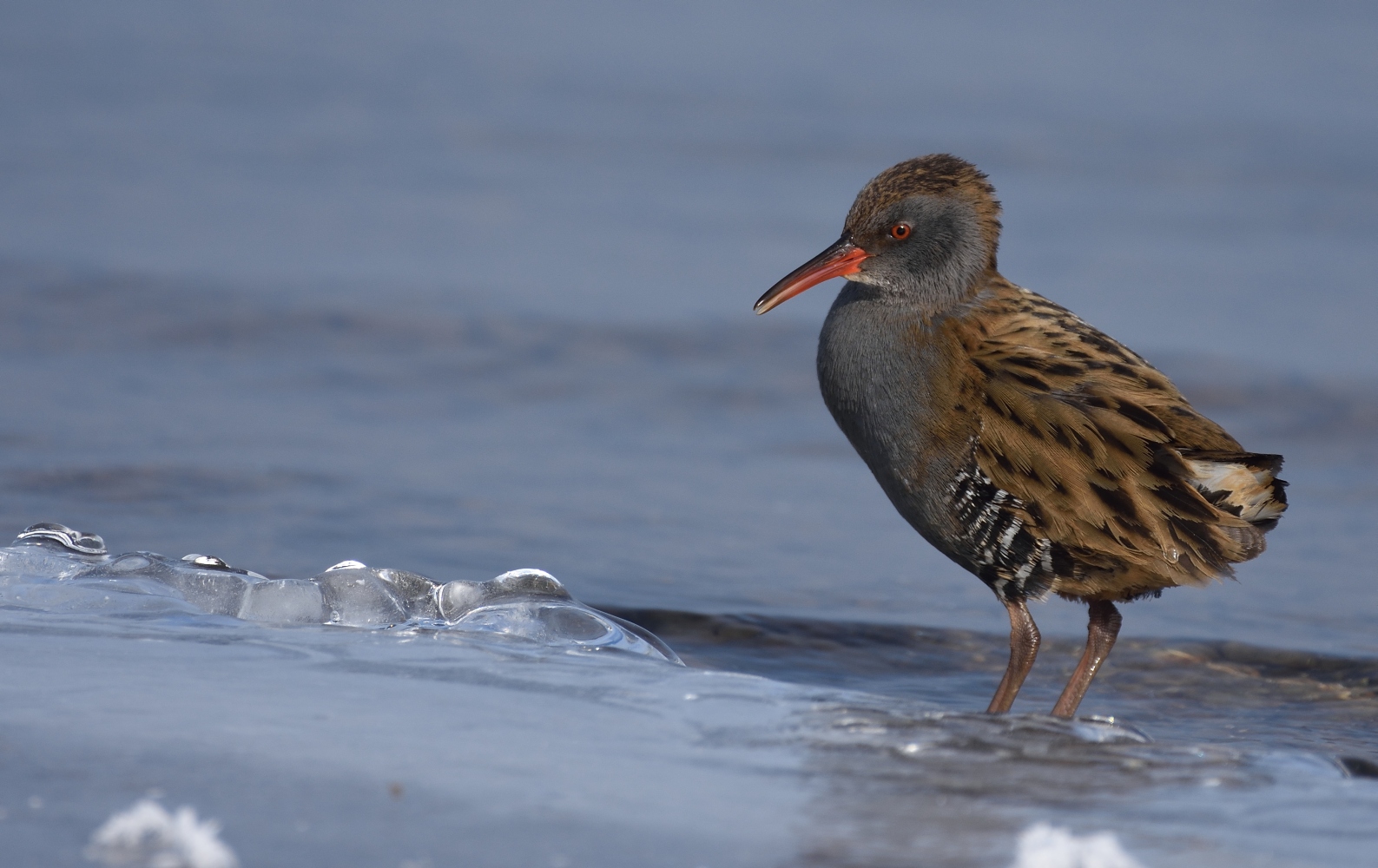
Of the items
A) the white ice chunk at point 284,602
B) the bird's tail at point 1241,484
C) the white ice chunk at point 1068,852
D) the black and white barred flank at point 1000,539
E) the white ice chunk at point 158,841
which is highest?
the bird's tail at point 1241,484

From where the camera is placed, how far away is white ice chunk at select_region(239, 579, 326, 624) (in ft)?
13.9

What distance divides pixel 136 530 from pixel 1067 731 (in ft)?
Result: 12.5

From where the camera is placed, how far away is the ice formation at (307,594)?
423 centimetres

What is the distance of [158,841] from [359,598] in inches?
72.1

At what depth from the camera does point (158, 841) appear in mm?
2592

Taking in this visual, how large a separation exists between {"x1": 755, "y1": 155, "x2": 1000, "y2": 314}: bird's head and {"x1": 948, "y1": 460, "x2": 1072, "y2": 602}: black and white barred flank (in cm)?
59

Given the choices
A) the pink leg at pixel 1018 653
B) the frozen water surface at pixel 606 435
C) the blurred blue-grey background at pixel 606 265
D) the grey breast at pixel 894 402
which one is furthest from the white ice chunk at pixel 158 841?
the blurred blue-grey background at pixel 606 265

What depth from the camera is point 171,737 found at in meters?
2.99

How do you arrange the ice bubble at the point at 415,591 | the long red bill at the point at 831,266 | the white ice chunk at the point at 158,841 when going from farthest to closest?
1. the long red bill at the point at 831,266
2. the ice bubble at the point at 415,591
3. the white ice chunk at the point at 158,841

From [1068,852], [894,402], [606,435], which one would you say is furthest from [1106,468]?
[606,435]

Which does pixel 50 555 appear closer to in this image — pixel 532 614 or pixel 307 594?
pixel 307 594

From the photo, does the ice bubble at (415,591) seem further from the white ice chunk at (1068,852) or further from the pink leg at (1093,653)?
the white ice chunk at (1068,852)

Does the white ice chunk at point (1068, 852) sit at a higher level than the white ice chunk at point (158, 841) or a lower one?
higher

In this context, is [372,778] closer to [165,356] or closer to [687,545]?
[687,545]
